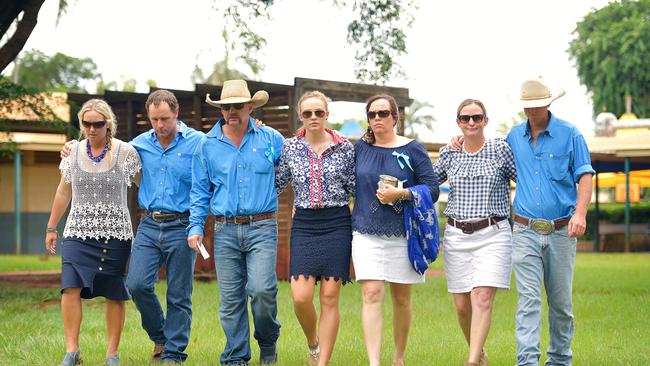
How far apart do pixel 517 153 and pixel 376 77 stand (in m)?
9.68

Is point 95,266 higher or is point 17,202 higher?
point 95,266

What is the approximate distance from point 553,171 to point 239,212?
2341 mm

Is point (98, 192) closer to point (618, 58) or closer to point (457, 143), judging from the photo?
point (457, 143)

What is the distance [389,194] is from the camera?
7.73 meters

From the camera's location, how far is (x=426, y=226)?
25.8ft

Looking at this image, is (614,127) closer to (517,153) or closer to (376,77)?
(376,77)

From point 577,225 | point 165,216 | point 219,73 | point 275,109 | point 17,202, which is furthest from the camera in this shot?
point 219,73

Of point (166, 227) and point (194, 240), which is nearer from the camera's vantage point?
point (194, 240)

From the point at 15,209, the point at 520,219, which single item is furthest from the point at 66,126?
the point at 15,209

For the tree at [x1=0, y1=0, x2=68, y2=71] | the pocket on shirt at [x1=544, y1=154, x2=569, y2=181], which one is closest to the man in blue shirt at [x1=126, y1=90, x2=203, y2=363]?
the pocket on shirt at [x1=544, y1=154, x2=569, y2=181]

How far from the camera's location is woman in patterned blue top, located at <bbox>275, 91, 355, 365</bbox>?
7.98 meters

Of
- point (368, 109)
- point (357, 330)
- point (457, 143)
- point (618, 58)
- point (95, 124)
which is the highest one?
point (618, 58)

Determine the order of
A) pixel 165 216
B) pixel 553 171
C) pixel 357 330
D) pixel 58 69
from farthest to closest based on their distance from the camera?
pixel 58 69 → pixel 357 330 → pixel 165 216 → pixel 553 171

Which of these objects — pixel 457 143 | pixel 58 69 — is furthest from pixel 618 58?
pixel 457 143
